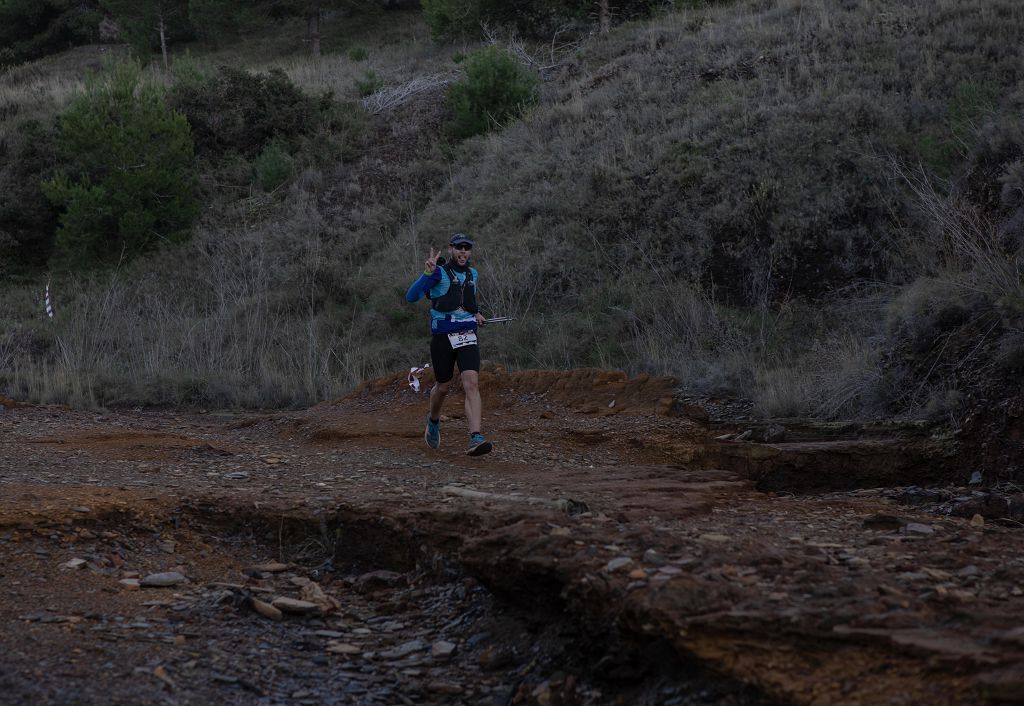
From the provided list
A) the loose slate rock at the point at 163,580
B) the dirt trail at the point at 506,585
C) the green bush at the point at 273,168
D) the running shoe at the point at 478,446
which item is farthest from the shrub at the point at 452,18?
the loose slate rock at the point at 163,580

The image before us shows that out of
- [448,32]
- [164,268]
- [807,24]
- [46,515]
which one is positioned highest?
[448,32]

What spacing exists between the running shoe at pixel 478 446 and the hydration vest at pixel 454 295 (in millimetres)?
1028

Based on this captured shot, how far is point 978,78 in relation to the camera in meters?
15.4

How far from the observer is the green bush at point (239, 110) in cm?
2258

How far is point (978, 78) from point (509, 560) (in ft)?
45.7

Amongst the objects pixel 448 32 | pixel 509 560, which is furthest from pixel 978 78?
pixel 448 32

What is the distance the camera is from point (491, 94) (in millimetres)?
21656

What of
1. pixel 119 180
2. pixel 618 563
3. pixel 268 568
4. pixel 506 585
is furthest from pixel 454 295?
pixel 119 180

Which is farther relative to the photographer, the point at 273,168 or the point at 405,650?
the point at 273,168

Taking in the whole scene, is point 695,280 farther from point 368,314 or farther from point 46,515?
point 46,515

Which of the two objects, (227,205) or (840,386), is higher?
(227,205)

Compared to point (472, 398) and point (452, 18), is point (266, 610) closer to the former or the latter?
point (472, 398)

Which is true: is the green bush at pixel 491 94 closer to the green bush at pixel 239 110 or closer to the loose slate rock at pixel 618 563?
the green bush at pixel 239 110

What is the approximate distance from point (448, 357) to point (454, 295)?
543 millimetres
